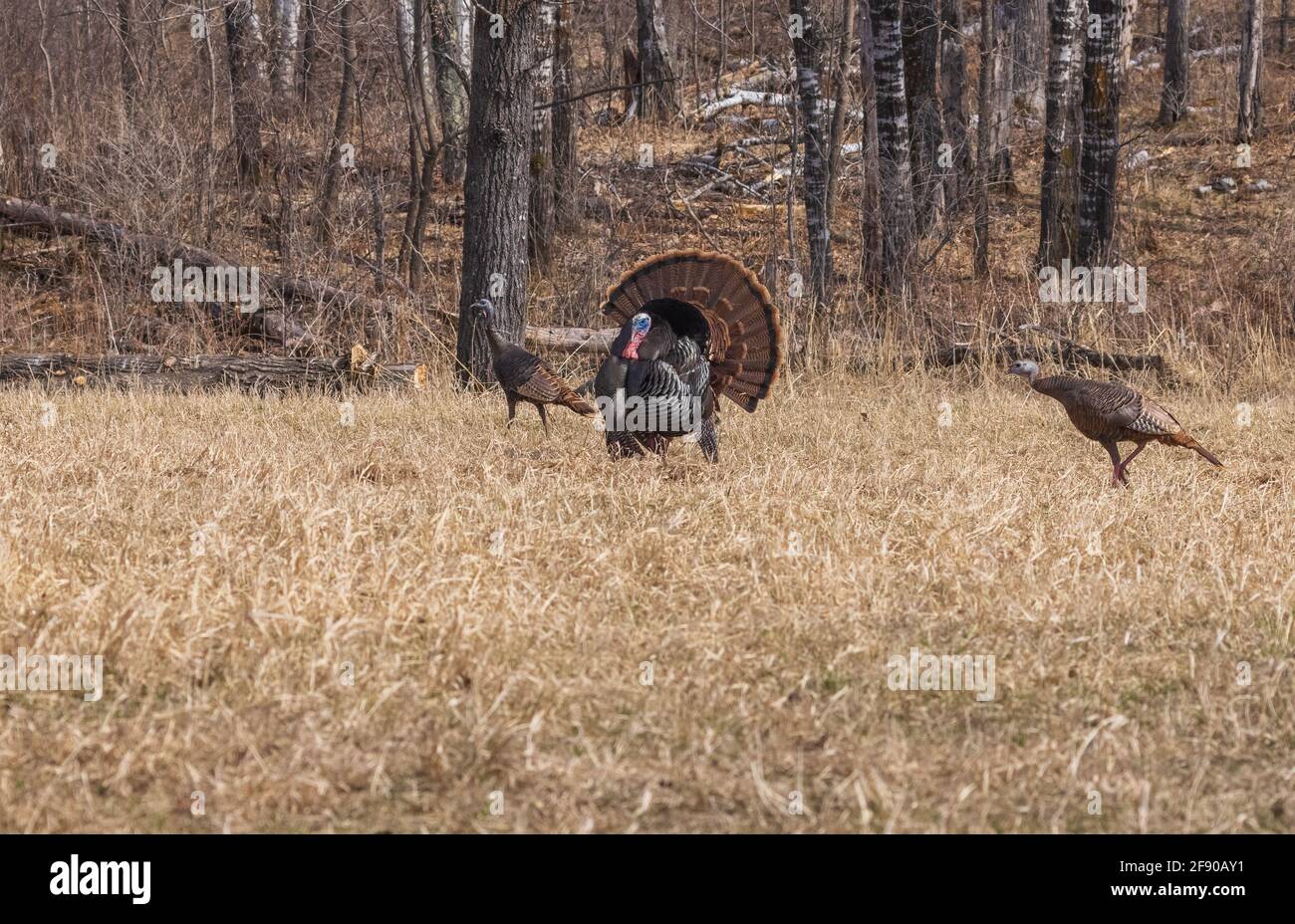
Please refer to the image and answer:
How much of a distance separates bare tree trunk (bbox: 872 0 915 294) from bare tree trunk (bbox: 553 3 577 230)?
4.14 metres

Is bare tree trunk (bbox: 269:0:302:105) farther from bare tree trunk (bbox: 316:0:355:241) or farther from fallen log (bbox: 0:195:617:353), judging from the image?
fallen log (bbox: 0:195:617:353)

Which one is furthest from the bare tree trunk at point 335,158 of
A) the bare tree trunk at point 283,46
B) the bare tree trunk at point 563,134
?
the bare tree trunk at point 283,46

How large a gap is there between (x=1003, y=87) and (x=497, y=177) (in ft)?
50.5

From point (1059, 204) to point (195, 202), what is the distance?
842 centimetres

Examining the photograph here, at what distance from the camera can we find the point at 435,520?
5438mm

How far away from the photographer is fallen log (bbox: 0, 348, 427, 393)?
1016 centimetres

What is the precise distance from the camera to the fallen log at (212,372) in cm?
1016

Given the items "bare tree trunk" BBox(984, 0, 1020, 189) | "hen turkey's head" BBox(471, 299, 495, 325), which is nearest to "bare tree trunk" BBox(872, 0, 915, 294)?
"hen turkey's head" BBox(471, 299, 495, 325)

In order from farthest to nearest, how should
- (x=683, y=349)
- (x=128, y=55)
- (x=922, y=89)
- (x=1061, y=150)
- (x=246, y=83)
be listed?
(x=922, y=89)
(x=246, y=83)
(x=128, y=55)
(x=1061, y=150)
(x=683, y=349)

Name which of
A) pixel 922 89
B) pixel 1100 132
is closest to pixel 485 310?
pixel 1100 132

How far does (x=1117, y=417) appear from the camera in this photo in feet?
22.2

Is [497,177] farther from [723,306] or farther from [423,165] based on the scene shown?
[423,165]

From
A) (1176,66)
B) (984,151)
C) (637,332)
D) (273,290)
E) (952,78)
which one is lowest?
(637,332)
